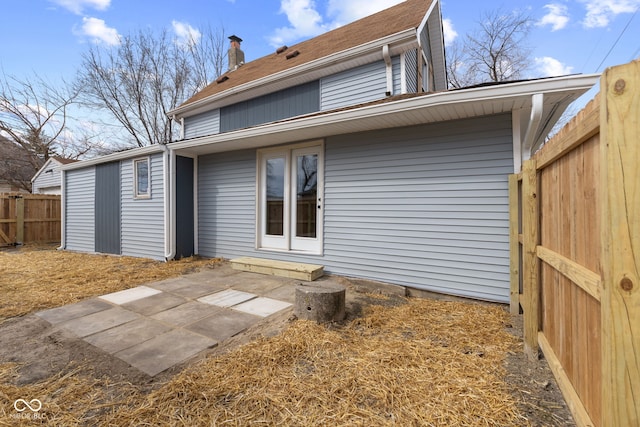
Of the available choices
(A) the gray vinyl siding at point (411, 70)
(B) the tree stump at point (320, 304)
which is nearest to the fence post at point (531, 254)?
(B) the tree stump at point (320, 304)

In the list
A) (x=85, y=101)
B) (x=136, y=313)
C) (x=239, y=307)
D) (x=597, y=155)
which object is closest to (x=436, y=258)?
(x=239, y=307)

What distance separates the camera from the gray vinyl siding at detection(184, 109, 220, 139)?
8492 mm

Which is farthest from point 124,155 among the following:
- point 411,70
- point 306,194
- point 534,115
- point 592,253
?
point 592,253

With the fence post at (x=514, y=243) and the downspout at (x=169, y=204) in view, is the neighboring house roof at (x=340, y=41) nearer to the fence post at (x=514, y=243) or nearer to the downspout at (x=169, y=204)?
the downspout at (x=169, y=204)

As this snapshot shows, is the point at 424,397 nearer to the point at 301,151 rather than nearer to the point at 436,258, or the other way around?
the point at 436,258

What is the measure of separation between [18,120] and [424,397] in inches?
892

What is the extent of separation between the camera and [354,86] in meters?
6.27

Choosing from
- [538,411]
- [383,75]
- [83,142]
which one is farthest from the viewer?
[83,142]

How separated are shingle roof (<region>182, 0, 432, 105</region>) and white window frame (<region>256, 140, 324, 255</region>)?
2.84m

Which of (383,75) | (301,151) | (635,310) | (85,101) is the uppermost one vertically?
(85,101)

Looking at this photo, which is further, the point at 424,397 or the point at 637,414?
the point at 424,397

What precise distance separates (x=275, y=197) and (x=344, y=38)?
4.70 meters

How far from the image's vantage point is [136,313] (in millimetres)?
3197

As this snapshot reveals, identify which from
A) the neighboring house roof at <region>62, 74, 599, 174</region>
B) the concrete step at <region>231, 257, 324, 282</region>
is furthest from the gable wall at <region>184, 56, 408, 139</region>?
the concrete step at <region>231, 257, 324, 282</region>
